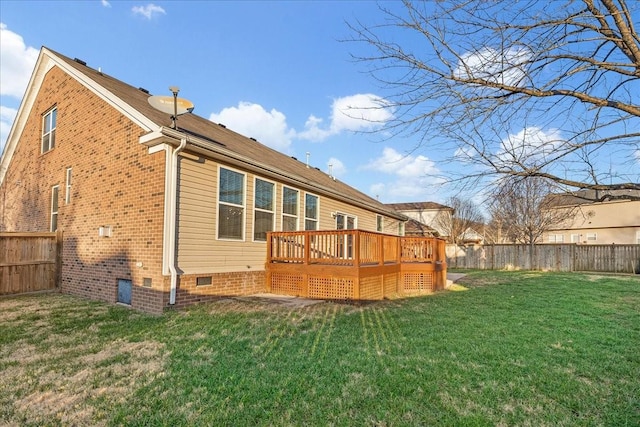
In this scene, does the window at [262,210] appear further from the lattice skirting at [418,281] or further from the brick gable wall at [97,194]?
the lattice skirting at [418,281]

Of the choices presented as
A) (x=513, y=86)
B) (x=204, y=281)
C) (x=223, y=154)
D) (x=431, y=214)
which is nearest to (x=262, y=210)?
(x=223, y=154)

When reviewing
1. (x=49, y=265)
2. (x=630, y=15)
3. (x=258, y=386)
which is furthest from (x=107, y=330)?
(x=630, y=15)

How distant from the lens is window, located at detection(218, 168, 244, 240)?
800 cm

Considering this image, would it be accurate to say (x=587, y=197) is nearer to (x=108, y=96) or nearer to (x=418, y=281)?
(x=418, y=281)

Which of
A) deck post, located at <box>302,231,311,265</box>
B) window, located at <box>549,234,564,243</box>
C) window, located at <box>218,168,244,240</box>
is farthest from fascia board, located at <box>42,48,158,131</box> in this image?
window, located at <box>549,234,564,243</box>

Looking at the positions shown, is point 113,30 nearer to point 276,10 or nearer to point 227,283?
point 276,10

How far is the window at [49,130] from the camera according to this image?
1042cm

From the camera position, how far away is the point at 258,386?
327 cm

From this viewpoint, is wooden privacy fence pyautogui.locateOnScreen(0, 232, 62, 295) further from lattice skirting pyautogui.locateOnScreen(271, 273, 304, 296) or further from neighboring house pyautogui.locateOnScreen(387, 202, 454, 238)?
neighboring house pyautogui.locateOnScreen(387, 202, 454, 238)

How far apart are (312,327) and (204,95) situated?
9.37 m

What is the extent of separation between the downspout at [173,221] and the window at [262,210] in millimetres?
2396

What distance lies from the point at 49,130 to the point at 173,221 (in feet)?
23.4

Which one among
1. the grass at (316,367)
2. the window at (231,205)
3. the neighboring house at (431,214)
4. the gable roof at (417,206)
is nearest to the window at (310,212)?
the window at (231,205)

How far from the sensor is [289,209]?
10352 millimetres
